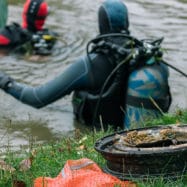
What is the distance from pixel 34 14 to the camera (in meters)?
10.0

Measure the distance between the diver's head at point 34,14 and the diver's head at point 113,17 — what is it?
3189 millimetres

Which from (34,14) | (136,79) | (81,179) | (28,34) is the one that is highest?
(81,179)

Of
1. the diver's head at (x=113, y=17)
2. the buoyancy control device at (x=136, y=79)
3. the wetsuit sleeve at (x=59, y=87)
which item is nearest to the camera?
the buoyancy control device at (x=136, y=79)

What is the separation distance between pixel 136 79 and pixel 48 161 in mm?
2000

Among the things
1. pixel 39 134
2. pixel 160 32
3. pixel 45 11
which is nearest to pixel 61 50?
pixel 45 11

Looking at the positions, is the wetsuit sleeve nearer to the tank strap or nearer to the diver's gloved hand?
the diver's gloved hand

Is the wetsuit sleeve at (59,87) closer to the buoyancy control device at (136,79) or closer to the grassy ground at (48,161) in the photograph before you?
the buoyancy control device at (136,79)

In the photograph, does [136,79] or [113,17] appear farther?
[113,17]

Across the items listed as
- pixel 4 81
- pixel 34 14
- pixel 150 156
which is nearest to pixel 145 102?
pixel 4 81

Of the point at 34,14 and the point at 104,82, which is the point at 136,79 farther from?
the point at 34,14

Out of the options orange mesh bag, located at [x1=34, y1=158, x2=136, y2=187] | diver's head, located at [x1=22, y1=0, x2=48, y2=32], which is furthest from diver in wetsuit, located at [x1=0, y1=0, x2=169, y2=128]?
diver's head, located at [x1=22, y1=0, x2=48, y2=32]

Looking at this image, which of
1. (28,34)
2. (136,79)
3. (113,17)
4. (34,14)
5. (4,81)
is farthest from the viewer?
(34,14)

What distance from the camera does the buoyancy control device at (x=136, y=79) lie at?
615 cm

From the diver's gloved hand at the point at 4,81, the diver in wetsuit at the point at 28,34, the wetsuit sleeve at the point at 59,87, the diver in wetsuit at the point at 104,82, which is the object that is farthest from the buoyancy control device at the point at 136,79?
the diver in wetsuit at the point at 28,34
